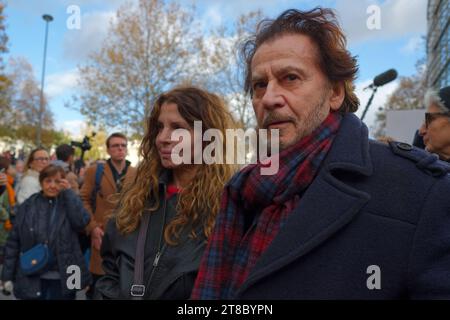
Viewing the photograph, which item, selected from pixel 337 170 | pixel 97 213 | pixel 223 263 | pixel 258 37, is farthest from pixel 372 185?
pixel 97 213

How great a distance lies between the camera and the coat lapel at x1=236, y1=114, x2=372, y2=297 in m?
1.16

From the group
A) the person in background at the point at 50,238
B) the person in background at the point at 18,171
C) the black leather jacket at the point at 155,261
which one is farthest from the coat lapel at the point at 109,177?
the person in background at the point at 18,171

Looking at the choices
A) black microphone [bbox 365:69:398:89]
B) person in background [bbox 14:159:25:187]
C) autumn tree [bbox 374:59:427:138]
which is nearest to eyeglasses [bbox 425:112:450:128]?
black microphone [bbox 365:69:398:89]

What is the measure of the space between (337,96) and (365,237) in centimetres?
58

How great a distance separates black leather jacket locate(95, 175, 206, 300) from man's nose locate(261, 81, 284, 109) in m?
0.75

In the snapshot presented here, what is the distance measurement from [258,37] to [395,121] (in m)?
4.88

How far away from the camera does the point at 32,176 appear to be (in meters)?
5.52

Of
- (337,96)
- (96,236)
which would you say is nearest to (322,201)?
(337,96)

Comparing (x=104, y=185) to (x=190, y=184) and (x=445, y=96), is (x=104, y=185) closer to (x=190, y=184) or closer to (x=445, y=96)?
(x=190, y=184)

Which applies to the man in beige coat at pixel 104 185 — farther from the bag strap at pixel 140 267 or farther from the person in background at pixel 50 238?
the bag strap at pixel 140 267

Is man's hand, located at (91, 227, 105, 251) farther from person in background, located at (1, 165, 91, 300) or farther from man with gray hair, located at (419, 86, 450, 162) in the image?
man with gray hair, located at (419, 86, 450, 162)

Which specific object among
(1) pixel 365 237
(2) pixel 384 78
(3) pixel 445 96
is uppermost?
(2) pixel 384 78

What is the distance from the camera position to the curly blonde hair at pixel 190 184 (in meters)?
1.95

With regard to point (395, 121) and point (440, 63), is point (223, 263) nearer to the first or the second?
point (395, 121)
